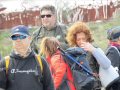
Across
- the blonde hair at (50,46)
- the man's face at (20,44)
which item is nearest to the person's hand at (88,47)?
the blonde hair at (50,46)

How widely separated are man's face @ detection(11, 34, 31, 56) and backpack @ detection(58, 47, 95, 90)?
906 mm

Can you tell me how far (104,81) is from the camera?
224 inches

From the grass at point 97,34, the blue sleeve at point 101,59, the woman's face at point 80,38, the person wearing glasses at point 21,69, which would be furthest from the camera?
the grass at point 97,34

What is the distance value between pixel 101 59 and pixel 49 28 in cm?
118

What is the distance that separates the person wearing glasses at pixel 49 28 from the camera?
6.42 meters

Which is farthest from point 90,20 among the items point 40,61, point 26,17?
point 40,61

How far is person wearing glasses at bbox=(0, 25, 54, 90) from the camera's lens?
4445mm

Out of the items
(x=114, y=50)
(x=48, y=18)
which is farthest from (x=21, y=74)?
(x=48, y=18)

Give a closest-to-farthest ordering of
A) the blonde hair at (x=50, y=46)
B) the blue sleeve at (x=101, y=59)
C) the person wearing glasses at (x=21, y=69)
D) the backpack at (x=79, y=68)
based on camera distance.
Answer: the person wearing glasses at (x=21, y=69) → the backpack at (x=79, y=68) → the blonde hair at (x=50, y=46) → the blue sleeve at (x=101, y=59)

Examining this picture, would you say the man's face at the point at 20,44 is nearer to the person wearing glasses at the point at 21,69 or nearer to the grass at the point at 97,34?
the person wearing glasses at the point at 21,69

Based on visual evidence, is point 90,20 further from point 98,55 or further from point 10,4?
point 98,55

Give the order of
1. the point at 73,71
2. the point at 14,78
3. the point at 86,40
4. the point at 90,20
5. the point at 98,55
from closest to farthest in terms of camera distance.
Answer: the point at 14,78, the point at 73,71, the point at 98,55, the point at 86,40, the point at 90,20

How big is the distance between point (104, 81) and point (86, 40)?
0.64 meters

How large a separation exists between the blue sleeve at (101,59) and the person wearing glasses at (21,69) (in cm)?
122
